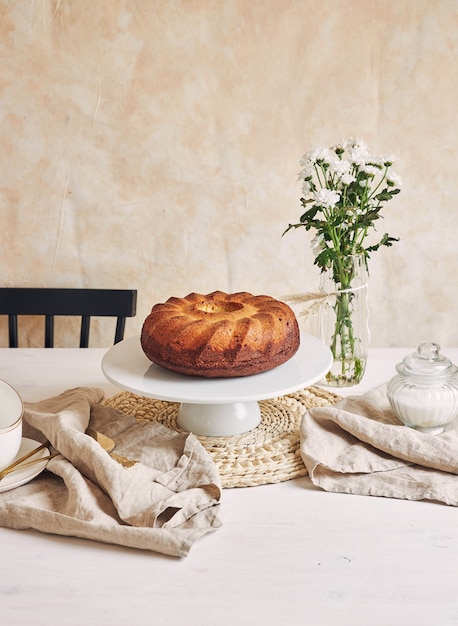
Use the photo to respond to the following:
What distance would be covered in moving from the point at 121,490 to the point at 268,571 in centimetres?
23

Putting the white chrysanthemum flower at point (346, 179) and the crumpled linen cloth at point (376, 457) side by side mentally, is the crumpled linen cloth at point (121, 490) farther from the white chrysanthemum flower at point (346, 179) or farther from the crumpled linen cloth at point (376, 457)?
the white chrysanthemum flower at point (346, 179)

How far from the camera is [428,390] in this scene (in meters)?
1.13

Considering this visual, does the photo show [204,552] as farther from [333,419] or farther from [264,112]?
[264,112]

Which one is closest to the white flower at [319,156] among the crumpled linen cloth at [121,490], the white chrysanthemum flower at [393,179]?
the white chrysanthemum flower at [393,179]

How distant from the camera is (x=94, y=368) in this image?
1.56 m

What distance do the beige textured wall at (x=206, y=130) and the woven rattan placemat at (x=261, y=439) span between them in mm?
737

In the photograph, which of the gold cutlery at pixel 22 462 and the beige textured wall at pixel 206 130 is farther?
the beige textured wall at pixel 206 130

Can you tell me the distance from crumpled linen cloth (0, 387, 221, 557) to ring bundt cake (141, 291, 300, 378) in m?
0.11

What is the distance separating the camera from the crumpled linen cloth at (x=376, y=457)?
102 cm

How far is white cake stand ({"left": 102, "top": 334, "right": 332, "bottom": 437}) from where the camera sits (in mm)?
1057

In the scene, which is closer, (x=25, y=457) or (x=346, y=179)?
(x=25, y=457)

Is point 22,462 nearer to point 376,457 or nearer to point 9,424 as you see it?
point 9,424

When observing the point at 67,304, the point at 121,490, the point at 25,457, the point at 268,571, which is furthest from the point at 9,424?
the point at 67,304

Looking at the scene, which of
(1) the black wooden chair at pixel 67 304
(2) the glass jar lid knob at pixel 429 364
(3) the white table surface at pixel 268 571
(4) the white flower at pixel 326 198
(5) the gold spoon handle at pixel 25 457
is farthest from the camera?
(1) the black wooden chair at pixel 67 304
